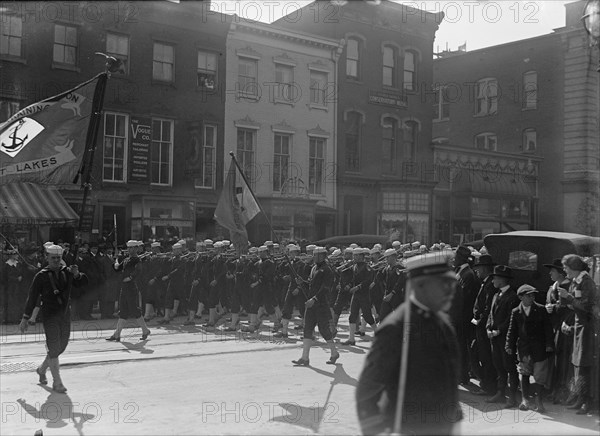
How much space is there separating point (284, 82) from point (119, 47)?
783cm

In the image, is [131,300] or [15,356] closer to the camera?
[15,356]

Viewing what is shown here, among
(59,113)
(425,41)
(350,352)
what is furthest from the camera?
(425,41)

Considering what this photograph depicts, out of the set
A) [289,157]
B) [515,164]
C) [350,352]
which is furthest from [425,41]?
[350,352]

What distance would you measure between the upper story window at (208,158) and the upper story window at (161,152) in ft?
4.27

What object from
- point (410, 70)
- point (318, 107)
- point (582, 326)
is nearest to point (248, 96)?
point (318, 107)

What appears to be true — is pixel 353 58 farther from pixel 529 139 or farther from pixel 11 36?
pixel 11 36

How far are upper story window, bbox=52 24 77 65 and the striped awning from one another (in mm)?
5072

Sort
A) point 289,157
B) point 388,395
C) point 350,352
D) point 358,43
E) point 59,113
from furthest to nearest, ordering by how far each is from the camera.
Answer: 1. point 358,43
2. point 289,157
3. point 350,352
4. point 59,113
5. point 388,395

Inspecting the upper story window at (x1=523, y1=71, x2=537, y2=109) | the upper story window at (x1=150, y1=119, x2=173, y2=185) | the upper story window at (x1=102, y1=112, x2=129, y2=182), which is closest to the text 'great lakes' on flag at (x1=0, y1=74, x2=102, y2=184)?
the upper story window at (x1=102, y1=112, x2=129, y2=182)

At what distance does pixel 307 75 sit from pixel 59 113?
840 inches

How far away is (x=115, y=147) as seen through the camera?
25297mm

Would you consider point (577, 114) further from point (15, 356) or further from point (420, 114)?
point (15, 356)

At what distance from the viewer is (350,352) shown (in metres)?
13.0

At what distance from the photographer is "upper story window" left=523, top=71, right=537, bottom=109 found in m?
34.7
